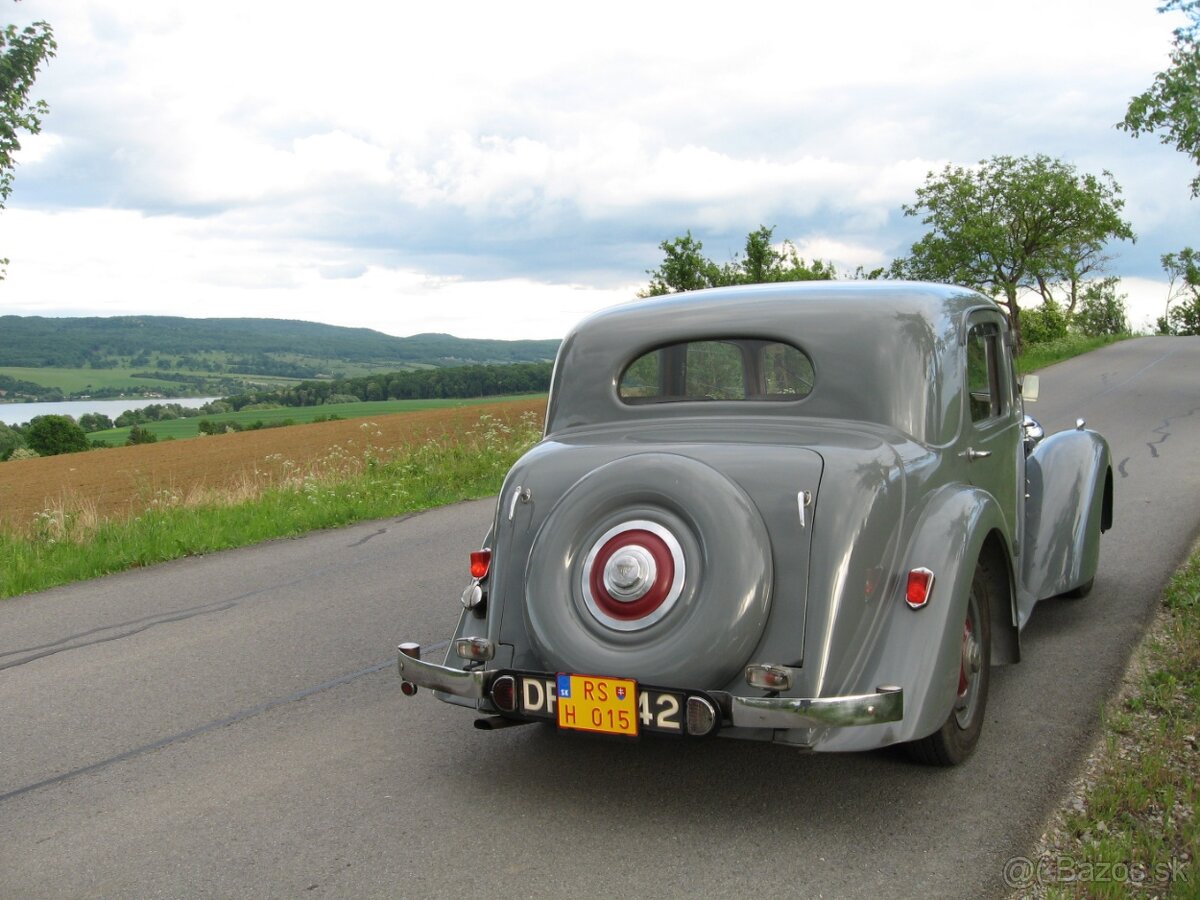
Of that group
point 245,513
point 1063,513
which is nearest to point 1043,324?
point 245,513

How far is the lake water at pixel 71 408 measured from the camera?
1946 inches

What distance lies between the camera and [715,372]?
477 cm

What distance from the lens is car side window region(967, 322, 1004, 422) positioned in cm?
475

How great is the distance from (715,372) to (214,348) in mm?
100644

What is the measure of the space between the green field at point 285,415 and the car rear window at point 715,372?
36.6 meters

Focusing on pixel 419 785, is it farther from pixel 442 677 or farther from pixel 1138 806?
pixel 1138 806

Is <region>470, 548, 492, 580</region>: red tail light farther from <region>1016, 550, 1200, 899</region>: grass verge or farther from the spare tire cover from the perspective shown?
<region>1016, 550, 1200, 899</region>: grass verge

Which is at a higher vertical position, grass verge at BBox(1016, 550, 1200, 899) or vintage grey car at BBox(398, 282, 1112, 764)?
vintage grey car at BBox(398, 282, 1112, 764)

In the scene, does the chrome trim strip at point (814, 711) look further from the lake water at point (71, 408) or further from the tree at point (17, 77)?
the lake water at point (71, 408)

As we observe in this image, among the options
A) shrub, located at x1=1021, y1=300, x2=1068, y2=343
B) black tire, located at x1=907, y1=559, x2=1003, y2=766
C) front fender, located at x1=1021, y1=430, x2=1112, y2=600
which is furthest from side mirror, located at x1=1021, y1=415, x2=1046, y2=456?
shrub, located at x1=1021, y1=300, x2=1068, y2=343

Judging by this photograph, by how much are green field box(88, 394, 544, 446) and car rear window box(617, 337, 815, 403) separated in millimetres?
36611

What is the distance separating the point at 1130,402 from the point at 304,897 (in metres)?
20.0

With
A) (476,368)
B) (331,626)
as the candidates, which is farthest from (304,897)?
(476,368)

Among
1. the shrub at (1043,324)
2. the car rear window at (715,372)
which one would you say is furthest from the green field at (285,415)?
the car rear window at (715,372)
